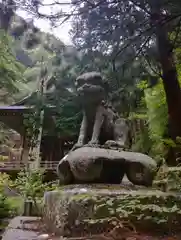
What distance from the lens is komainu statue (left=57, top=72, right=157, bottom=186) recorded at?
2.41 metres

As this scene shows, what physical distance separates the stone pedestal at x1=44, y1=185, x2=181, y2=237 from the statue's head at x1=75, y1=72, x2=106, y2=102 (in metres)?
1.24

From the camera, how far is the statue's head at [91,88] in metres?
2.95

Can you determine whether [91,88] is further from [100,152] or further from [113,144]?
[100,152]

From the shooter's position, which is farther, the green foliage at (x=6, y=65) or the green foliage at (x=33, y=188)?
the green foliage at (x=6, y=65)

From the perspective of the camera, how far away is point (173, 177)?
4289 millimetres

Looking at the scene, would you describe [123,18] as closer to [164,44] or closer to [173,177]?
[164,44]

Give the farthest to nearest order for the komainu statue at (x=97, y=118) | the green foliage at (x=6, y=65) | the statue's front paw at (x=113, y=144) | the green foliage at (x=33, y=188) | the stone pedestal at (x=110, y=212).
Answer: the green foliage at (x=6, y=65)
the green foliage at (x=33, y=188)
the komainu statue at (x=97, y=118)
the statue's front paw at (x=113, y=144)
the stone pedestal at (x=110, y=212)

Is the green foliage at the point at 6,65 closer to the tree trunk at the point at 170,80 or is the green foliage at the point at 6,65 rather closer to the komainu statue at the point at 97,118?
the tree trunk at the point at 170,80

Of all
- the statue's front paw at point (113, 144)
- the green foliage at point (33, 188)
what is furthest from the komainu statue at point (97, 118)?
the green foliage at point (33, 188)

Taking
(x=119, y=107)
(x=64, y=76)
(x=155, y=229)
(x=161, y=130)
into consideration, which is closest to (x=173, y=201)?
(x=155, y=229)

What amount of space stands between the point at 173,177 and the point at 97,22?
2704 millimetres

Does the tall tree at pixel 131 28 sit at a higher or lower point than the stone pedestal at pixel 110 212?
higher

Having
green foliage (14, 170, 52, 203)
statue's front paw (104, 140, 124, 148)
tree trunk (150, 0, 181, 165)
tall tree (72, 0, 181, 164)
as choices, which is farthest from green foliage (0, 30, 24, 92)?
statue's front paw (104, 140, 124, 148)

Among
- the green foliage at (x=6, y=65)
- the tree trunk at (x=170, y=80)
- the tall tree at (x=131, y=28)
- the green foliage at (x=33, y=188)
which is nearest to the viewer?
the tall tree at (x=131, y=28)
